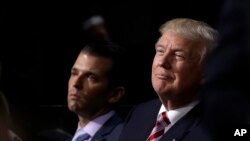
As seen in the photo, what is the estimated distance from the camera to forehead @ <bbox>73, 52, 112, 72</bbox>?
10.0 feet

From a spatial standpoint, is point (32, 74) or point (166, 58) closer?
point (166, 58)

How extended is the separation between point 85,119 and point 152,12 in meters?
1.99

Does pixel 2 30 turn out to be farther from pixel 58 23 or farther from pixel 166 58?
pixel 166 58

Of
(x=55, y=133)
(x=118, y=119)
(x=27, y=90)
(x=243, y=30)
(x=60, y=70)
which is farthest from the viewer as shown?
(x=60, y=70)

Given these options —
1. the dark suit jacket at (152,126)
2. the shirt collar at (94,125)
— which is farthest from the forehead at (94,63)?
the dark suit jacket at (152,126)

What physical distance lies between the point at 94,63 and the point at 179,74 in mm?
733

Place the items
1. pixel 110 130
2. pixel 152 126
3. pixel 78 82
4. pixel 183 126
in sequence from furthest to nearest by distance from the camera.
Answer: pixel 78 82 < pixel 110 130 < pixel 152 126 < pixel 183 126

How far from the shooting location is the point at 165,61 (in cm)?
243

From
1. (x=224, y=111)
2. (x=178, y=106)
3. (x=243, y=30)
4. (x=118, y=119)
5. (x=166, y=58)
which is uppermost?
(x=243, y=30)

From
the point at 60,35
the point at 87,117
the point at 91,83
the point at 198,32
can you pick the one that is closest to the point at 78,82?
the point at 91,83

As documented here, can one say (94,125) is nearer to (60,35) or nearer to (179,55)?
(179,55)

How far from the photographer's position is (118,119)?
9.80 ft

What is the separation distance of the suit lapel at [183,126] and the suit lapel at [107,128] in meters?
0.56

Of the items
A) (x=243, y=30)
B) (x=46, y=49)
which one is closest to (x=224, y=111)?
(x=243, y=30)
